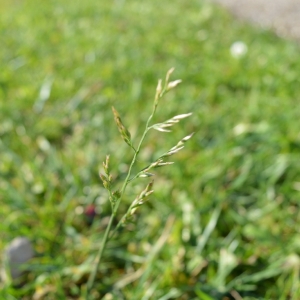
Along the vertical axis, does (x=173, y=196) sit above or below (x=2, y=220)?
below

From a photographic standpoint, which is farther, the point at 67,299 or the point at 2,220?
the point at 2,220

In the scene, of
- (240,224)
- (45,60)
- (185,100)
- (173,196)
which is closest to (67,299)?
(173,196)


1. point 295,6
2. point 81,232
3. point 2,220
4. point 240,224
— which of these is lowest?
point 295,6

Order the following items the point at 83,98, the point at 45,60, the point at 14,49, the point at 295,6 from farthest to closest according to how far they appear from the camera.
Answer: the point at 295,6
the point at 14,49
the point at 45,60
the point at 83,98

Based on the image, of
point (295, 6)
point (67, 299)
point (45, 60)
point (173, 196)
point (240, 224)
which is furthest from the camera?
point (295, 6)

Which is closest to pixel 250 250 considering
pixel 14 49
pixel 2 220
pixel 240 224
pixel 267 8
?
pixel 240 224

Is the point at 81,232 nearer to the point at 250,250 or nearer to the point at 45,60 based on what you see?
the point at 250,250
